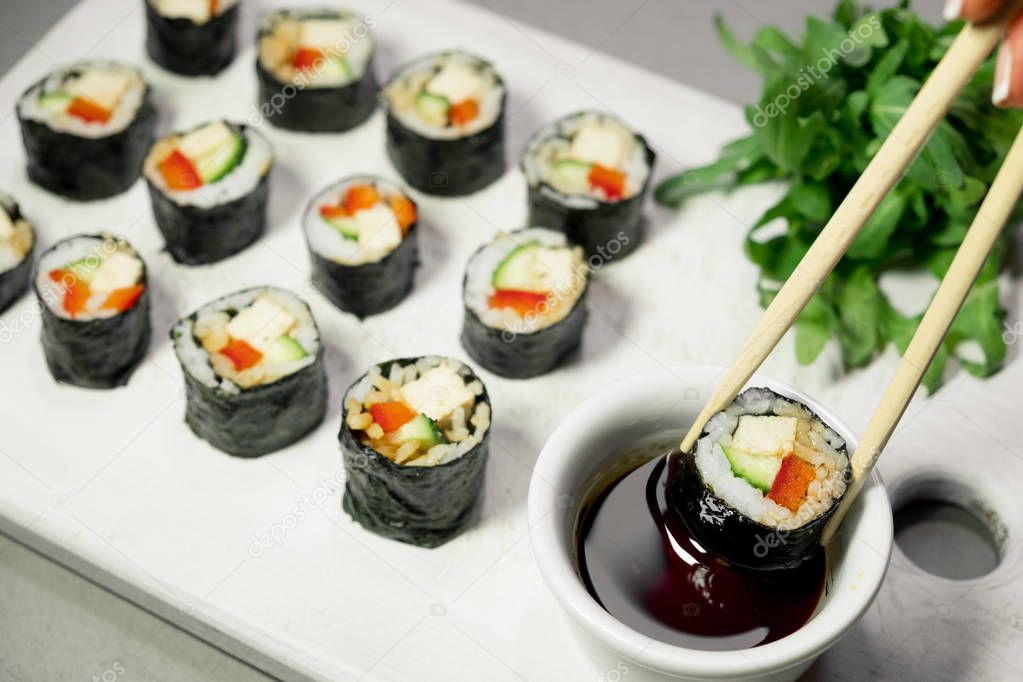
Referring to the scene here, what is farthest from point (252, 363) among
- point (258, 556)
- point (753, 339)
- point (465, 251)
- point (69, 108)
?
point (753, 339)

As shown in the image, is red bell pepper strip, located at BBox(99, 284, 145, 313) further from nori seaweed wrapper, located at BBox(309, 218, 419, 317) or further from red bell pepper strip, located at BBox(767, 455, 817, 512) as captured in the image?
red bell pepper strip, located at BBox(767, 455, 817, 512)

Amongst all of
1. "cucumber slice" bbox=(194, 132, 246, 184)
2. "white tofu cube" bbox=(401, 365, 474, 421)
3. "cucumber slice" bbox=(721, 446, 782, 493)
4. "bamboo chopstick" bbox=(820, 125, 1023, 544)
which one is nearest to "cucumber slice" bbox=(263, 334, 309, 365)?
"white tofu cube" bbox=(401, 365, 474, 421)

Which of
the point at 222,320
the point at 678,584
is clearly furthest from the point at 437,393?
the point at 678,584

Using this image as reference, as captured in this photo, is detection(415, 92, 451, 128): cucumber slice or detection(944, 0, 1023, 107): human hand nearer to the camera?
detection(944, 0, 1023, 107): human hand

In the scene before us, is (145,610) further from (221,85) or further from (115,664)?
(221,85)

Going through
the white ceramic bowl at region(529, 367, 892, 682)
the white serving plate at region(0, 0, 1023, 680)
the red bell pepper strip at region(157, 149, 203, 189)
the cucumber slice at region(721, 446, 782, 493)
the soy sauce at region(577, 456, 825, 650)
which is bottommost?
the white serving plate at region(0, 0, 1023, 680)

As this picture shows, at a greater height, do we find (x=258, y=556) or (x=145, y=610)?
(x=258, y=556)

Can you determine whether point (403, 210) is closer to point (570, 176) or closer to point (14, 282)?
point (570, 176)
